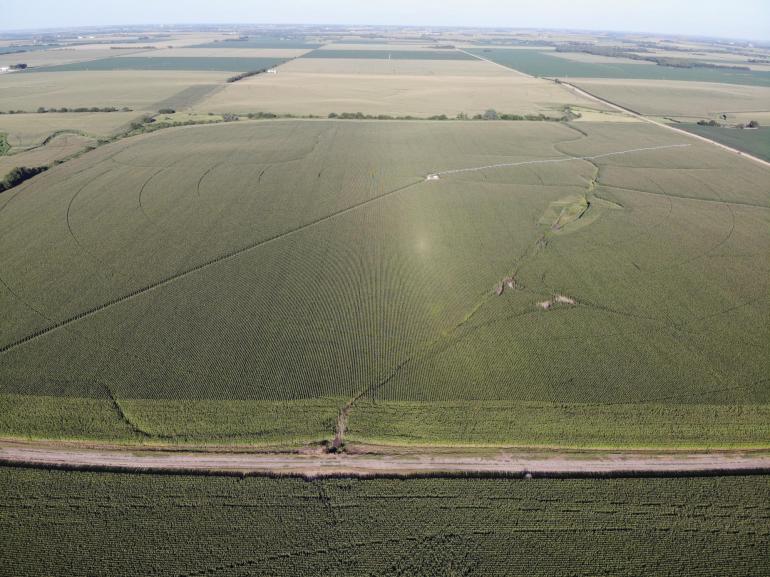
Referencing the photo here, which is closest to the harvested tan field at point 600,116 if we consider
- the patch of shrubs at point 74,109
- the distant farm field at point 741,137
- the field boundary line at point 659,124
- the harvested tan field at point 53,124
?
the field boundary line at point 659,124

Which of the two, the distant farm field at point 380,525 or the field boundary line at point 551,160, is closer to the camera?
the distant farm field at point 380,525

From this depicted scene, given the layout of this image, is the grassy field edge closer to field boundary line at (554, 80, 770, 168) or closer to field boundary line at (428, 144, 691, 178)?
field boundary line at (428, 144, 691, 178)

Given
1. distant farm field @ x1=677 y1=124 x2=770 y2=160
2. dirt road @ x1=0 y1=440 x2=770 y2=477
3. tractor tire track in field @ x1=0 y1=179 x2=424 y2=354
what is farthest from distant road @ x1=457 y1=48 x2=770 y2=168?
dirt road @ x1=0 y1=440 x2=770 y2=477

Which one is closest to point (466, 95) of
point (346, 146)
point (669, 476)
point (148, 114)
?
point (346, 146)

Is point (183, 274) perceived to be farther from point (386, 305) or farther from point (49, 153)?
point (49, 153)

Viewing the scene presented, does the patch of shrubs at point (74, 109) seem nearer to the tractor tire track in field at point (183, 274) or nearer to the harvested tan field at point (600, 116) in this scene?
the tractor tire track in field at point (183, 274)

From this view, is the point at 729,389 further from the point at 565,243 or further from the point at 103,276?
the point at 103,276
